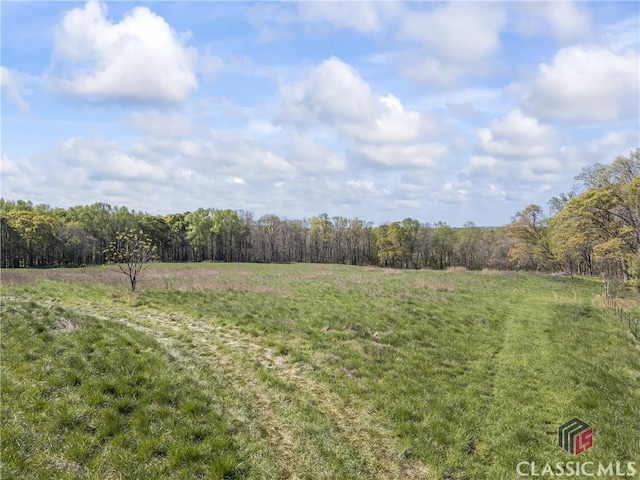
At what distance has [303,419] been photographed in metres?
6.95

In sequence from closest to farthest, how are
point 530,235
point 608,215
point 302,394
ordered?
point 302,394
point 608,215
point 530,235

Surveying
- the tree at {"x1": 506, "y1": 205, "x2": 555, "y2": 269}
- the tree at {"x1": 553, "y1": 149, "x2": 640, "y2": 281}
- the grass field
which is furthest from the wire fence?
the tree at {"x1": 506, "y1": 205, "x2": 555, "y2": 269}

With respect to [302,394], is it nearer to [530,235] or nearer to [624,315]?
[624,315]

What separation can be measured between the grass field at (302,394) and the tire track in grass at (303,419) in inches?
1.4

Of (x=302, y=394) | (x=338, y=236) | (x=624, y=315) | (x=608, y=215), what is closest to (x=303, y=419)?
(x=302, y=394)

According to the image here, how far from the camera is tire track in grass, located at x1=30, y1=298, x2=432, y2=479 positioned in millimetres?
5805

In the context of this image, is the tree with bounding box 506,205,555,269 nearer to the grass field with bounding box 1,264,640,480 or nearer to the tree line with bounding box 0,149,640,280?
the tree line with bounding box 0,149,640,280

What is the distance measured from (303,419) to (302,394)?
1057mm

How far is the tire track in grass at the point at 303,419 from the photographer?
229 inches

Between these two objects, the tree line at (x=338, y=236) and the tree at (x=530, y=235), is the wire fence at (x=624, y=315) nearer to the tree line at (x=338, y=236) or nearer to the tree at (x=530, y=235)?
the tree line at (x=338, y=236)

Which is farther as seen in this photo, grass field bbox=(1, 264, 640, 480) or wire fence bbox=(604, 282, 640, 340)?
wire fence bbox=(604, 282, 640, 340)

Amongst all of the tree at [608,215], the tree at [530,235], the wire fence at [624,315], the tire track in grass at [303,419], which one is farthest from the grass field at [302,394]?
the tree at [530,235]

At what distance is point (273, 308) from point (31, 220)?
2312 inches

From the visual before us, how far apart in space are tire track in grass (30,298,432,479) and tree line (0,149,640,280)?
30.2 meters
